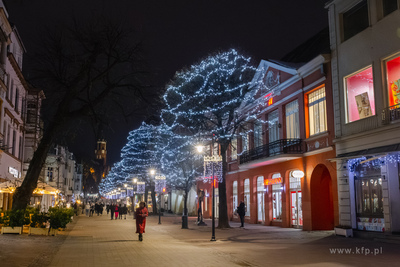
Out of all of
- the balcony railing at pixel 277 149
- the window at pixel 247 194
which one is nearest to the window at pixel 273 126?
the balcony railing at pixel 277 149

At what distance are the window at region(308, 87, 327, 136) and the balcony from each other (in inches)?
56.9

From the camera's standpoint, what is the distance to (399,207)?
710 inches

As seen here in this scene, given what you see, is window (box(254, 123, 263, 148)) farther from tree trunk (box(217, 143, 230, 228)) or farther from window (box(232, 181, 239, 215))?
window (box(232, 181, 239, 215))

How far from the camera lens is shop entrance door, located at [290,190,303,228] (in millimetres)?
26734

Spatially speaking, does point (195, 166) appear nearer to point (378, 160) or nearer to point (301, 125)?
point (301, 125)

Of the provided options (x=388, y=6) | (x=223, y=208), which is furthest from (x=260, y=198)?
(x=388, y=6)

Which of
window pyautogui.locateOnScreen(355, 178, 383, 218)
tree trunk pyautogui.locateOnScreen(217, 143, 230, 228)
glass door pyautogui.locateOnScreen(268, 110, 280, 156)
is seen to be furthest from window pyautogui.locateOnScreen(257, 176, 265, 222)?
window pyautogui.locateOnScreen(355, 178, 383, 218)

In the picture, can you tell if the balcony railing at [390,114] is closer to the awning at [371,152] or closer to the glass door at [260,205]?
the awning at [371,152]

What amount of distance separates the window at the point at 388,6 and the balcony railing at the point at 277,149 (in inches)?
367

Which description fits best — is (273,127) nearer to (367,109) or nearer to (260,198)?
(260,198)

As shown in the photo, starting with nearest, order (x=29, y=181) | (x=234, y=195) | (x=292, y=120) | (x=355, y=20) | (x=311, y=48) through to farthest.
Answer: (x=355, y=20) → (x=29, y=181) → (x=292, y=120) → (x=311, y=48) → (x=234, y=195)

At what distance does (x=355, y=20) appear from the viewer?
2142 centimetres

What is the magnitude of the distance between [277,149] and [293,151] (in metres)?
1.56

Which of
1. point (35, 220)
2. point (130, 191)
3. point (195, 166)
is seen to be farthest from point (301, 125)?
point (130, 191)
